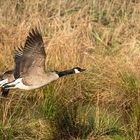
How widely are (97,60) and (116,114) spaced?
3.57 ft

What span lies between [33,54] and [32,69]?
0.18m

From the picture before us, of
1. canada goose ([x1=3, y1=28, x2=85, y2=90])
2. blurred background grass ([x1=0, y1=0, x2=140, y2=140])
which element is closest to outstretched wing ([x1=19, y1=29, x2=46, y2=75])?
canada goose ([x1=3, y1=28, x2=85, y2=90])

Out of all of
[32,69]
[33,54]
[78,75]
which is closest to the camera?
[33,54]

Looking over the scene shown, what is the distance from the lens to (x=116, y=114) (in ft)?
20.6

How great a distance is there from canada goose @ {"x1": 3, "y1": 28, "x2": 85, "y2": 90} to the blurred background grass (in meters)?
0.24

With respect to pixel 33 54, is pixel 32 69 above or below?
below

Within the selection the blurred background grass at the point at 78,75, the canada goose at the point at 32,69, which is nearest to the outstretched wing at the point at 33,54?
the canada goose at the point at 32,69

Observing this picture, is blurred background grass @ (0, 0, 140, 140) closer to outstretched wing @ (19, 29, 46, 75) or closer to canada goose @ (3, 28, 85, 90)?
canada goose @ (3, 28, 85, 90)

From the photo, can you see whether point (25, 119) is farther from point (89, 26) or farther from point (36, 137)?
point (89, 26)

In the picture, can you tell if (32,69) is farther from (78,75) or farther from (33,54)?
(78,75)

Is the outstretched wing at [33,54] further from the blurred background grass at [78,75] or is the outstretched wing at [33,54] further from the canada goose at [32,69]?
the blurred background grass at [78,75]

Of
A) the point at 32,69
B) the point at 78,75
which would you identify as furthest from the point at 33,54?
the point at 78,75

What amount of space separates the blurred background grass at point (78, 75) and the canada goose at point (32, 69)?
236 millimetres

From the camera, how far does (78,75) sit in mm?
7035
